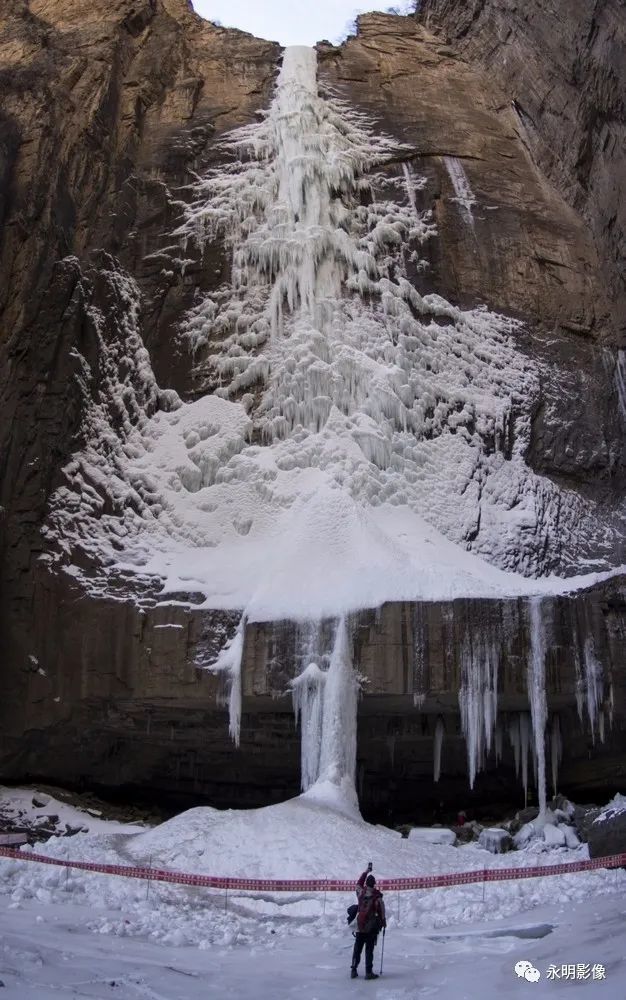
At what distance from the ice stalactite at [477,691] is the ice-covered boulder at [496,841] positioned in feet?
5.79

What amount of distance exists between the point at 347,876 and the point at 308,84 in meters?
26.8

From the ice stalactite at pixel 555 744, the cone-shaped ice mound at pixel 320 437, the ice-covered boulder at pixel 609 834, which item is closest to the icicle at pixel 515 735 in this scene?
the ice stalactite at pixel 555 744

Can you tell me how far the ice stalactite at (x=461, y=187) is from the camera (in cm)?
3212

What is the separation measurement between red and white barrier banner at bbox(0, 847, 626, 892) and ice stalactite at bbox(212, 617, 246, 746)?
294 inches

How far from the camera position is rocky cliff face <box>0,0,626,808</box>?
941 inches

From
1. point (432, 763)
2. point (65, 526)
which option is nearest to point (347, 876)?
point (432, 763)

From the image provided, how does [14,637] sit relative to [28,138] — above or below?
below

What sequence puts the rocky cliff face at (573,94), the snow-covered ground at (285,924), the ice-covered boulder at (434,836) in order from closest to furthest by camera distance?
the snow-covered ground at (285,924)
the ice-covered boulder at (434,836)
the rocky cliff face at (573,94)

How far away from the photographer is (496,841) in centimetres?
1998

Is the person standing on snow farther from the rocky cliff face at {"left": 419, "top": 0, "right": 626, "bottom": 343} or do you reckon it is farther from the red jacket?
the rocky cliff face at {"left": 419, "top": 0, "right": 626, "bottom": 343}

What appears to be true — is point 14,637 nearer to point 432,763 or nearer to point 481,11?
point 432,763

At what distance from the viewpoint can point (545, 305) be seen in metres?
30.8

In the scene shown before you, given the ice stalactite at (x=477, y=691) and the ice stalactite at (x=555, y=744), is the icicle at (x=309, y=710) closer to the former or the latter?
the ice stalactite at (x=477, y=691)

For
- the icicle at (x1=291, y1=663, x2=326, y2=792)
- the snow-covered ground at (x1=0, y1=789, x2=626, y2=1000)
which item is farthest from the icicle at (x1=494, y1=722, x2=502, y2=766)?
the snow-covered ground at (x1=0, y1=789, x2=626, y2=1000)
